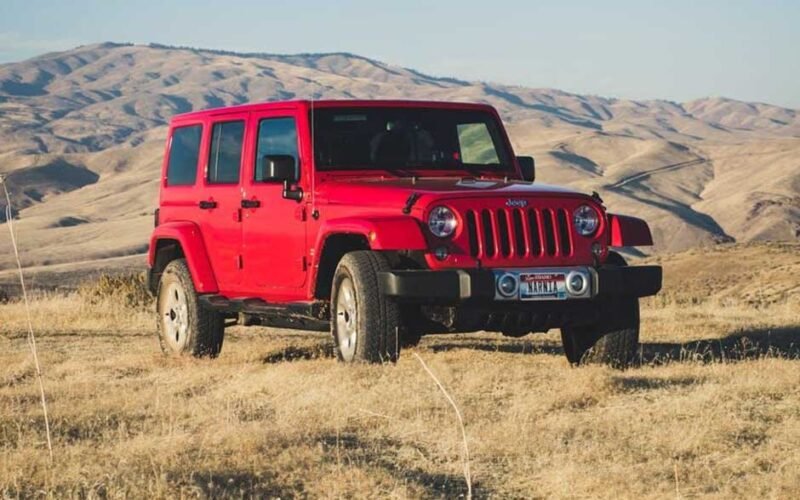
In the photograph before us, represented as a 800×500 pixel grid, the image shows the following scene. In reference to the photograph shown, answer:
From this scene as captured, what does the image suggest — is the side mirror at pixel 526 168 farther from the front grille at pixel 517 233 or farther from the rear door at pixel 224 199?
the rear door at pixel 224 199

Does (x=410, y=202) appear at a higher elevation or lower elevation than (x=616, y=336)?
higher

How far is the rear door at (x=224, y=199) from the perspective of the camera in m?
11.1

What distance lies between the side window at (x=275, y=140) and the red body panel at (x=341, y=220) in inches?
2.3

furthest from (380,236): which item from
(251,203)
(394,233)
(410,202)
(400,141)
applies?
(251,203)

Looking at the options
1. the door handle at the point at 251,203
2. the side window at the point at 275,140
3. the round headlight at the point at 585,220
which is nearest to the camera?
the round headlight at the point at 585,220

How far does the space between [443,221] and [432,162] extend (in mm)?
1530

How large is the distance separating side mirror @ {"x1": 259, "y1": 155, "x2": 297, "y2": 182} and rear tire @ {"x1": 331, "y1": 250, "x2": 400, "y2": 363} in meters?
0.99

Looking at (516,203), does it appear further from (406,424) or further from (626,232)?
(406,424)

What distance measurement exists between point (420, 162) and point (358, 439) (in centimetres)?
377

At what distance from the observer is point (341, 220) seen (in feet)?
30.9

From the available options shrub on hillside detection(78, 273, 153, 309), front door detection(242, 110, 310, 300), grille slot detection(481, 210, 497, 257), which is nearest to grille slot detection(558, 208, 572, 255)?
grille slot detection(481, 210, 497, 257)

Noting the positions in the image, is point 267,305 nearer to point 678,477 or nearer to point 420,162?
point 420,162

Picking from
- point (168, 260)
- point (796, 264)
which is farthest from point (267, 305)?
point (796, 264)

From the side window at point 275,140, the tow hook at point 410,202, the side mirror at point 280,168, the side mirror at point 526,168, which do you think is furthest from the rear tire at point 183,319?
the tow hook at point 410,202
